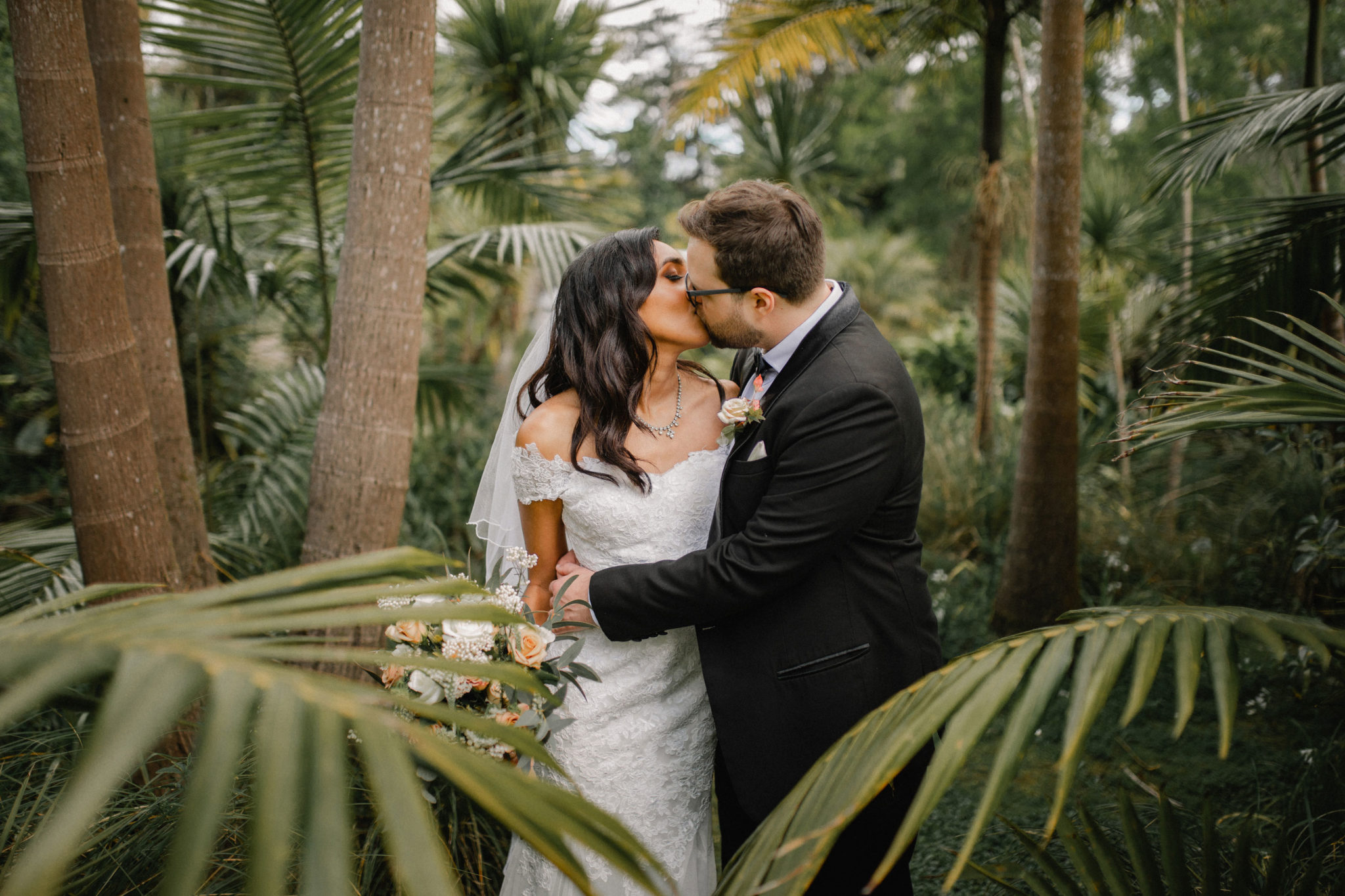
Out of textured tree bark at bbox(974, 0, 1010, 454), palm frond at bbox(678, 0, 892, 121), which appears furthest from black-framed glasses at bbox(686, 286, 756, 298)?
textured tree bark at bbox(974, 0, 1010, 454)

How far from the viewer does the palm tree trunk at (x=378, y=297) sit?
106 inches

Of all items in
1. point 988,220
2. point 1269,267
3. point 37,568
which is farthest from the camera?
point 988,220

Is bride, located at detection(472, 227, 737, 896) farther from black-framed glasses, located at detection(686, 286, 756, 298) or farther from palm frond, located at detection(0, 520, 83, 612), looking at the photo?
palm frond, located at detection(0, 520, 83, 612)

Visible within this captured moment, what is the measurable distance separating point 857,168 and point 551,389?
1634cm

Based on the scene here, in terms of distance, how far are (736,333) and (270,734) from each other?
5.89ft

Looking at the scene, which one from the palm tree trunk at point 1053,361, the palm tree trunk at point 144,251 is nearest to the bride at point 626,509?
the palm tree trunk at point 144,251

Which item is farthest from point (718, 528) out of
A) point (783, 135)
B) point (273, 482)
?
point (783, 135)

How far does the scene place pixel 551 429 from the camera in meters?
2.42

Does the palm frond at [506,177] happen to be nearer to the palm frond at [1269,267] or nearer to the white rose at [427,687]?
the white rose at [427,687]

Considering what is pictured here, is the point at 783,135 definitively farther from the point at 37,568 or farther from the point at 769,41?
the point at 37,568

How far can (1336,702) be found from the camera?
9.91 feet

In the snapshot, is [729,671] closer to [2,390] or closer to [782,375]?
[782,375]

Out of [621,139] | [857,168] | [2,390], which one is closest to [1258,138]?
[2,390]

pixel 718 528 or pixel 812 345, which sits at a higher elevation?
pixel 812 345
